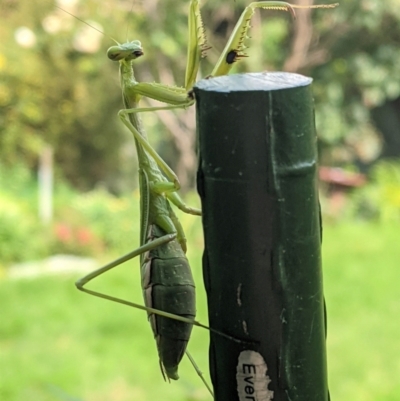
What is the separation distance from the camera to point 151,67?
5324mm

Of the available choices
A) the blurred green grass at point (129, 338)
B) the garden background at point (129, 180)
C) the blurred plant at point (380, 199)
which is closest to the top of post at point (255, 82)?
the blurred green grass at point (129, 338)

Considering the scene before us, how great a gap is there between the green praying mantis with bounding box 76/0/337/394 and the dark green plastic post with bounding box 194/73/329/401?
0.67ft

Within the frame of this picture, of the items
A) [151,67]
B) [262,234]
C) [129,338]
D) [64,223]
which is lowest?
[129,338]

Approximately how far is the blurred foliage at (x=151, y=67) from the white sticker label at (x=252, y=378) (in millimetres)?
3755

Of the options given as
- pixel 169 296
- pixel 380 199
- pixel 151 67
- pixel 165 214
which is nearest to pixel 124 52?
pixel 165 214

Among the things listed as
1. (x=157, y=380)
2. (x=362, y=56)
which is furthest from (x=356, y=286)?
(x=362, y=56)

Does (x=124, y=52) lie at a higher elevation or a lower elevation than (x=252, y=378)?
higher

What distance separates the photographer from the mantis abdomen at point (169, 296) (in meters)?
0.72

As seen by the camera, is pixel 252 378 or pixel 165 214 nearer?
pixel 252 378

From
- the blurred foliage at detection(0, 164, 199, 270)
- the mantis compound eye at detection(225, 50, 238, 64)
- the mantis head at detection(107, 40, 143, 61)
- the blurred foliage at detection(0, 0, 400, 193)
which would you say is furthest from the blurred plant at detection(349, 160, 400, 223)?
the mantis compound eye at detection(225, 50, 238, 64)

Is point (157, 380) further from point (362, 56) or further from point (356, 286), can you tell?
point (362, 56)

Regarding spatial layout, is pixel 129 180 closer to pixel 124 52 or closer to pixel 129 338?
pixel 129 338

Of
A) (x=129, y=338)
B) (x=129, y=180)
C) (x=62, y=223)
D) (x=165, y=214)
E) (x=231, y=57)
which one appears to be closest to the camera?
(x=231, y=57)

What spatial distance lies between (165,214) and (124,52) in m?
0.26
